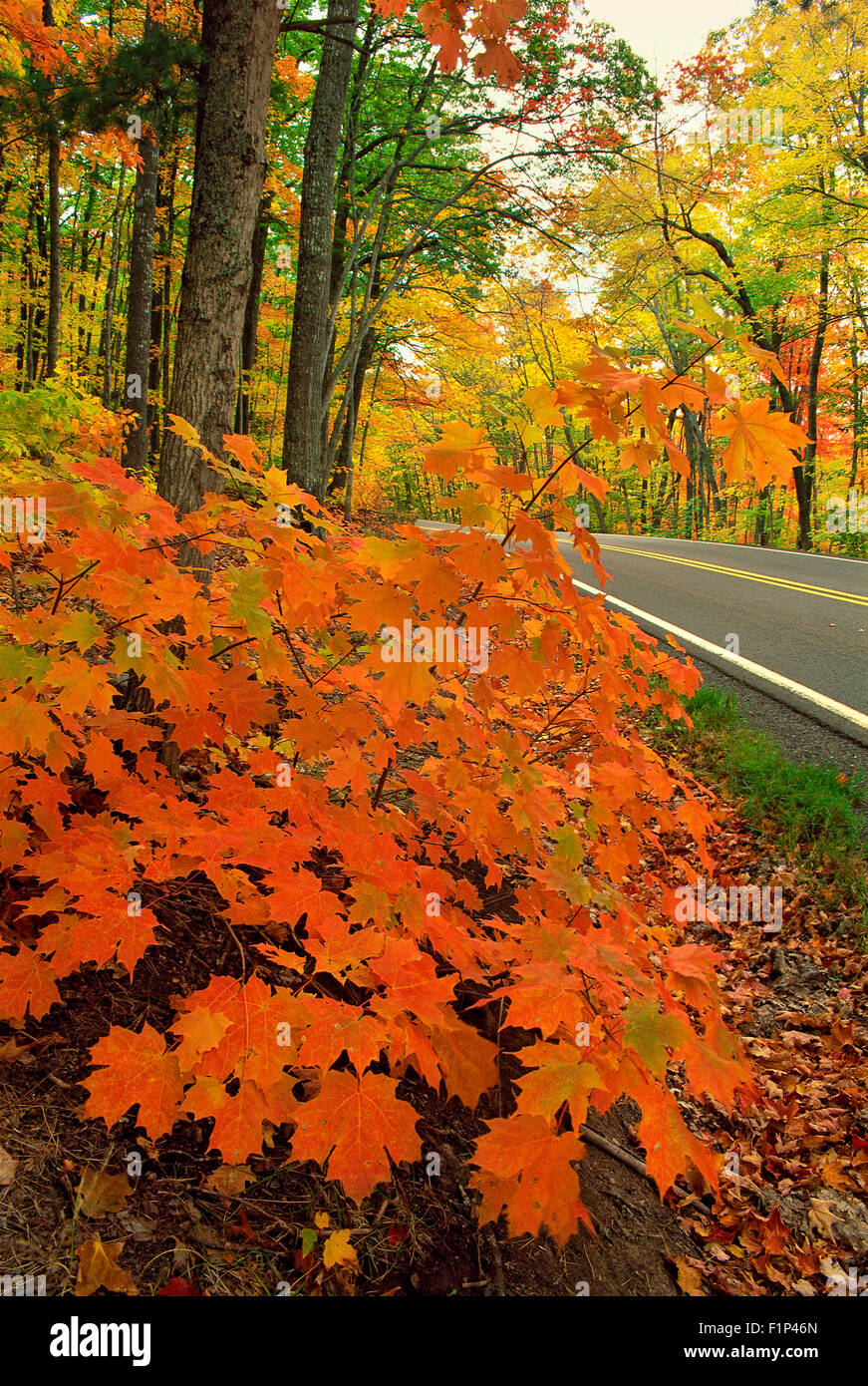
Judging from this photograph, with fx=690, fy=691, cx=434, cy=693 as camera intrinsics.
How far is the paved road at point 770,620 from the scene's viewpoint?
5.11 m

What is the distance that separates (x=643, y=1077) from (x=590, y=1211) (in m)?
0.67

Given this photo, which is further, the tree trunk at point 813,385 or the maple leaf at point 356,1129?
the tree trunk at point 813,385

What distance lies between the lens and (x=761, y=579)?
9.73 meters

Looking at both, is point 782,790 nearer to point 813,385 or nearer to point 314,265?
point 314,265

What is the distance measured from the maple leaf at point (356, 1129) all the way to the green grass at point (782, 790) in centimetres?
274

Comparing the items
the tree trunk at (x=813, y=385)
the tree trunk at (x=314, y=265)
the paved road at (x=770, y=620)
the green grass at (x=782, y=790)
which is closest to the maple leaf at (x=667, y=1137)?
the green grass at (x=782, y=790)

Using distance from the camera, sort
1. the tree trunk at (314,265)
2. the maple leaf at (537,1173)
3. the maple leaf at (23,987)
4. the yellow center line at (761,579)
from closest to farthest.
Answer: the maple leaf at (537,1173) → the maple leaf at (23,987) → the tree trunk at (314,265) → the yellow center line at (761,579)

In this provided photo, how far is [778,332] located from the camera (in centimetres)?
1530

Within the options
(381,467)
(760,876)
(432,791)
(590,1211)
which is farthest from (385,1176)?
(381,467)

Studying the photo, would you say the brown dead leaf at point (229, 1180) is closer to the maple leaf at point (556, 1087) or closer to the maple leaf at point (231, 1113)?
the maple leaf at point (231, 1113)
